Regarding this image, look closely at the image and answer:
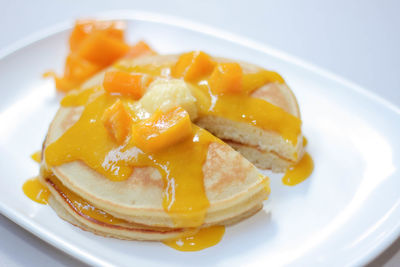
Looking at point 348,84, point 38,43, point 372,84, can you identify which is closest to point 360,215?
point 348,84

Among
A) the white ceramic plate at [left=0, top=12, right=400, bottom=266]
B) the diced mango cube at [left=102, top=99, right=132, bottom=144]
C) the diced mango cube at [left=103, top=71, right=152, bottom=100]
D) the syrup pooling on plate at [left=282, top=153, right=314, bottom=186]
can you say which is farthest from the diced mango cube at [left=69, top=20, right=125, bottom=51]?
the syrup pooling on plate at [left=282, top=153, right=314, bottom=186]

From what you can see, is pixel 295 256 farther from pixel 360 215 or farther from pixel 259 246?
pixel 360 215

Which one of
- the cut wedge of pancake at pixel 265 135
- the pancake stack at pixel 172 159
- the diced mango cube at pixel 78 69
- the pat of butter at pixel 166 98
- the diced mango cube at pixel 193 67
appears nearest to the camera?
the pancake stack at pixel 172 159

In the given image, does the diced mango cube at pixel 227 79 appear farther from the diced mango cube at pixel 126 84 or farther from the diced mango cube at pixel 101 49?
the diced mango cube at pixel 101 49

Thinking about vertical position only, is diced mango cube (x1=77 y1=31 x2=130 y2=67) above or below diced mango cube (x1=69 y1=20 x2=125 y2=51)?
below

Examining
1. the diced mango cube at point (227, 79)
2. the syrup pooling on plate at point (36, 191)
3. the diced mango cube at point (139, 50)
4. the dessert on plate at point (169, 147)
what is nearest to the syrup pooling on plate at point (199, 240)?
the dessert on plate at point (169, 147)

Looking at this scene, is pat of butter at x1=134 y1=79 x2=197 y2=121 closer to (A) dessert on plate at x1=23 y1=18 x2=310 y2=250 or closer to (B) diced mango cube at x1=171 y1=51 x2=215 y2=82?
(A) dessert on plate at x1=23 y1=18 x2=310 y2=250
